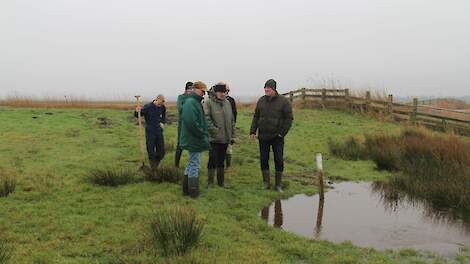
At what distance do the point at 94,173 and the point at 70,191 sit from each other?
76 cm

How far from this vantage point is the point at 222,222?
6.53 metres

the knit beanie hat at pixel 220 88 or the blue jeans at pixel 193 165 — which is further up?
the knit beanie hat at pixel 220 88

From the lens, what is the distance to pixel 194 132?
7.63m

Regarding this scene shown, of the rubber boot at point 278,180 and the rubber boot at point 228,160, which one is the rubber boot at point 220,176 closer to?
the rubber boot at point 278,180

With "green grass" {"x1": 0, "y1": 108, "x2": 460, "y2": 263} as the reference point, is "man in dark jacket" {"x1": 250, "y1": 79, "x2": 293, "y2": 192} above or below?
above

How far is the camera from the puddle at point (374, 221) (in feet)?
20.3

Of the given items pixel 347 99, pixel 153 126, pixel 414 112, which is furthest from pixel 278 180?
pixel 347 99

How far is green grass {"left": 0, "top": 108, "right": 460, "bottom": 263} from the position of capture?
528cm

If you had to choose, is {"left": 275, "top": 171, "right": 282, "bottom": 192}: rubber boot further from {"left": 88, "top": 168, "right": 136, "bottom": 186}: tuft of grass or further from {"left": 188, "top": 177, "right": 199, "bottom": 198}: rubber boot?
{"left": 88, "top": 168, "right": 136, "bottom": 186}: tuft of grass

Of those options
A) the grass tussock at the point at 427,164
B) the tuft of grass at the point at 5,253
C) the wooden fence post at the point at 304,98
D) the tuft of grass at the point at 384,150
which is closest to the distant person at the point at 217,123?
the grass tussock at the point at 427,164

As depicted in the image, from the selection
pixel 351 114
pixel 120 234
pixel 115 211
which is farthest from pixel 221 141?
pixel 351 114

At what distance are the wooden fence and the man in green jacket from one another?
1302 centimetres

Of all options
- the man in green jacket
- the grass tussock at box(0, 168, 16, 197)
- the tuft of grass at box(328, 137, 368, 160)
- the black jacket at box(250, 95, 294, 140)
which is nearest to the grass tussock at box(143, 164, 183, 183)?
the man in green jacket

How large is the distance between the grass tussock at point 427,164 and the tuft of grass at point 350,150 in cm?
3
